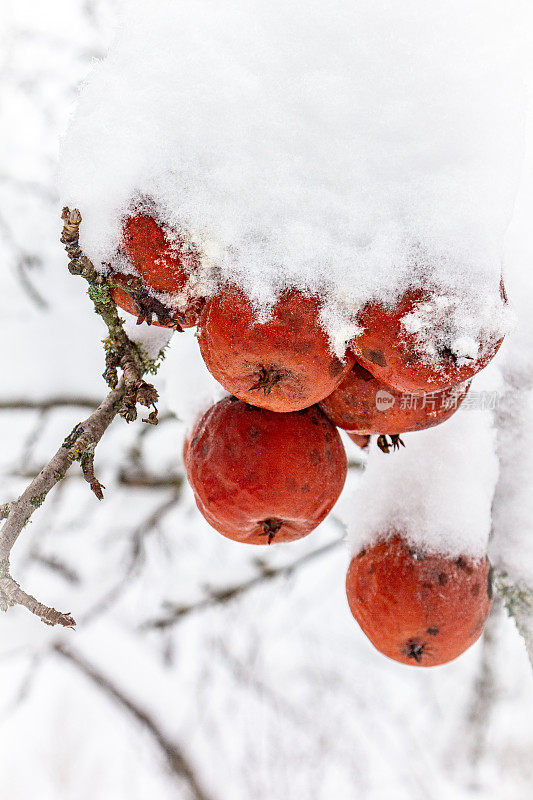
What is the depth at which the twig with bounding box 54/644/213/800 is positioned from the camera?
412cm

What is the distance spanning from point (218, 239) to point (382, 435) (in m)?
0.61

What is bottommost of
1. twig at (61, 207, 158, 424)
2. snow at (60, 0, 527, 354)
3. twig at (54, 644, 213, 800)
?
twig at (54, 644, 213, 800)

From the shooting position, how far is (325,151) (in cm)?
92

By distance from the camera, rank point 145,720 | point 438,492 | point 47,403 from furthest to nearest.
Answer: point 145,720
point 47,403
point 438,492

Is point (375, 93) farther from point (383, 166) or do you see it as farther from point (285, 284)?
point (285, 284)

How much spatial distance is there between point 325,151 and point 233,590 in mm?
3351

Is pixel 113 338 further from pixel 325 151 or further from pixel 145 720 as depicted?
pixel 145 720

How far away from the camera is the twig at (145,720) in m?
4.12

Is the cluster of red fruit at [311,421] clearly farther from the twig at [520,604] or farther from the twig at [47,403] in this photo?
the twig at [47,403]

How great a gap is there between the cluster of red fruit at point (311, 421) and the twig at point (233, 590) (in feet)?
6.94

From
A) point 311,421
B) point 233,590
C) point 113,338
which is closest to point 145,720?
point 233,590

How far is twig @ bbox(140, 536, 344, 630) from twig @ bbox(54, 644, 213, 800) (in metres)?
0.47

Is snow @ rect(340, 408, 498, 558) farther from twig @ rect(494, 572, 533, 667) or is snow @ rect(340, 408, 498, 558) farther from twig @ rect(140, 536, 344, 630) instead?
twig @ rect(140, 536, 344, 630)

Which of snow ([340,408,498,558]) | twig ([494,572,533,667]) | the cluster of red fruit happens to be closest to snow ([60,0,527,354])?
the cluster of red fruit
